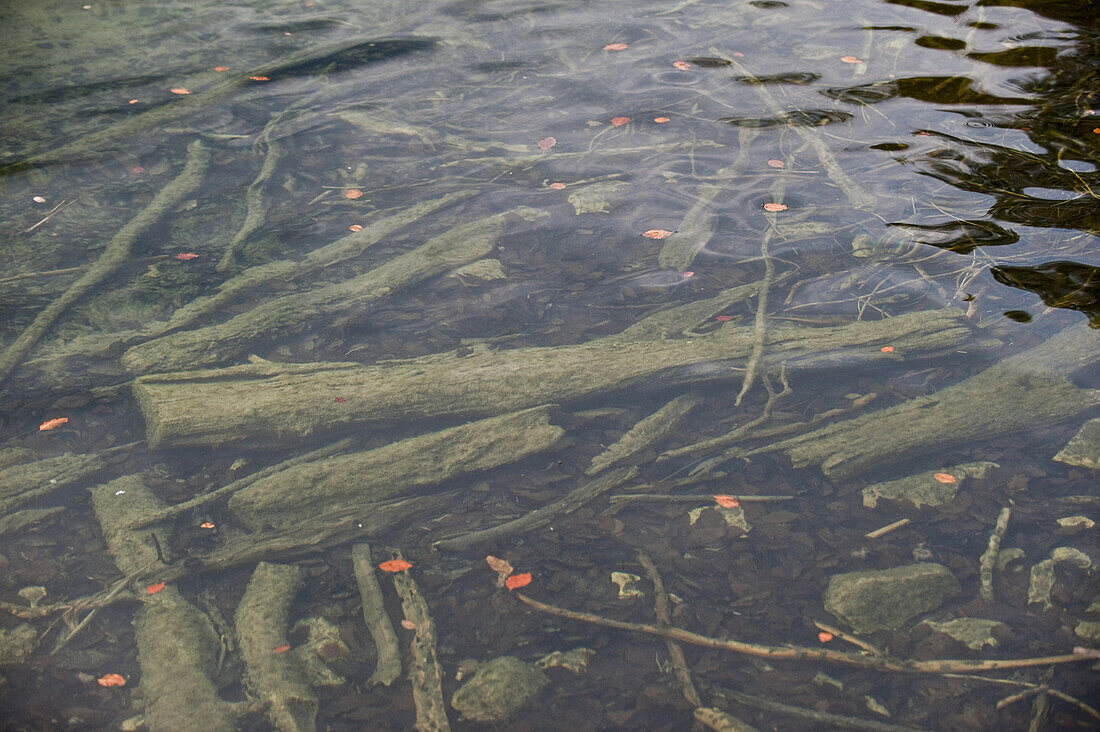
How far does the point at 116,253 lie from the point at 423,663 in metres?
3.42

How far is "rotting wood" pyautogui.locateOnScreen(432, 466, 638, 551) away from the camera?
→ 3004mm

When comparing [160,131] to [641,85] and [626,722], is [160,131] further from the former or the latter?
[626,722]

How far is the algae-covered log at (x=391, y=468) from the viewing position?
3117 mm

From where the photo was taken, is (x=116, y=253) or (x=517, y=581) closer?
(x=517, y=581)

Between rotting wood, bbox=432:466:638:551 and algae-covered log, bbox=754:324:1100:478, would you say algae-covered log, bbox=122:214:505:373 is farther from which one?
algae-covered log, bbox=754:324:1100:478

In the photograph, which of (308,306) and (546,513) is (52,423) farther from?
(546,513)

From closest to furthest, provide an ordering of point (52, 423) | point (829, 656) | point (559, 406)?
point (829, 656) < point (52, 423) < point (559, 406)

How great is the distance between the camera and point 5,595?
8.91ft

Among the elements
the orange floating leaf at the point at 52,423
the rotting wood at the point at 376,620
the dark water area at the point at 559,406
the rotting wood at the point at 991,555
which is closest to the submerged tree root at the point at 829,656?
the dark water area at the point at 559,406

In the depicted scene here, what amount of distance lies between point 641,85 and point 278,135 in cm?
315

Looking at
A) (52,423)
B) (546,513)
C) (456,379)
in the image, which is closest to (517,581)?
(546,513)

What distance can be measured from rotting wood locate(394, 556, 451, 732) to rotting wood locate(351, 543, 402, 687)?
7 centimetres

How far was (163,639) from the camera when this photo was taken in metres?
2.63

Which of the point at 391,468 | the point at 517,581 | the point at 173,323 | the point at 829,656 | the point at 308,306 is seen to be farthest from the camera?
the point at 308,306
